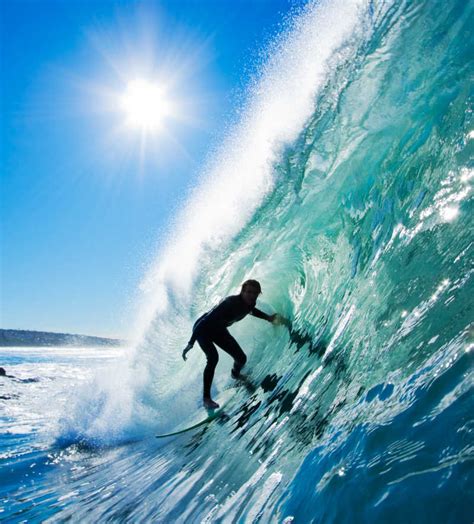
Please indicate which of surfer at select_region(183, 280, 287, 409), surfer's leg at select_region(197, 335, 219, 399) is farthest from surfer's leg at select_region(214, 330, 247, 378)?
surfer's leg at select_region(197, 335, 219, 399)

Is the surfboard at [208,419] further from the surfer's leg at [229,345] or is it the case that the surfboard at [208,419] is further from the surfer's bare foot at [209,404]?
the surfer's leg at [229,345]

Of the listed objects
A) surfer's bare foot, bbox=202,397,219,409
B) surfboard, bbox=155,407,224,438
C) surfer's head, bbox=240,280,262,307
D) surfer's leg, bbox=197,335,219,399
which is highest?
surfer's head, bbox=240,280,262,307

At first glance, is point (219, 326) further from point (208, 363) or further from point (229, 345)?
point (208, 363)

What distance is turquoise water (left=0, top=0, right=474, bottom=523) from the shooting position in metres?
1.82

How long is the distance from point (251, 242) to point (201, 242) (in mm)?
1338

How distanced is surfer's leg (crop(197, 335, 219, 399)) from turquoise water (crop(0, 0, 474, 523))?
0.41 meters

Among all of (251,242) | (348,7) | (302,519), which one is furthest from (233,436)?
(348,7)

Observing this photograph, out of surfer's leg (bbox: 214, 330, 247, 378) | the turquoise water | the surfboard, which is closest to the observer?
the turquoise water

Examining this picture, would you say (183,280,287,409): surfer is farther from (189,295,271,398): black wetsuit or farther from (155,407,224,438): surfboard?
(155,407,224,438): surfboard

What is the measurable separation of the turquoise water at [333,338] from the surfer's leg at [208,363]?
0.41 meters

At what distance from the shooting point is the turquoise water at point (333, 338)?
1823mm

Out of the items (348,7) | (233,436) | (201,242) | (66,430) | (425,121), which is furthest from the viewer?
(201,242)

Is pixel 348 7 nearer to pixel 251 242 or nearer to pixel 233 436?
pixel 251 242

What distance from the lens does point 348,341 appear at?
11.8 feet
